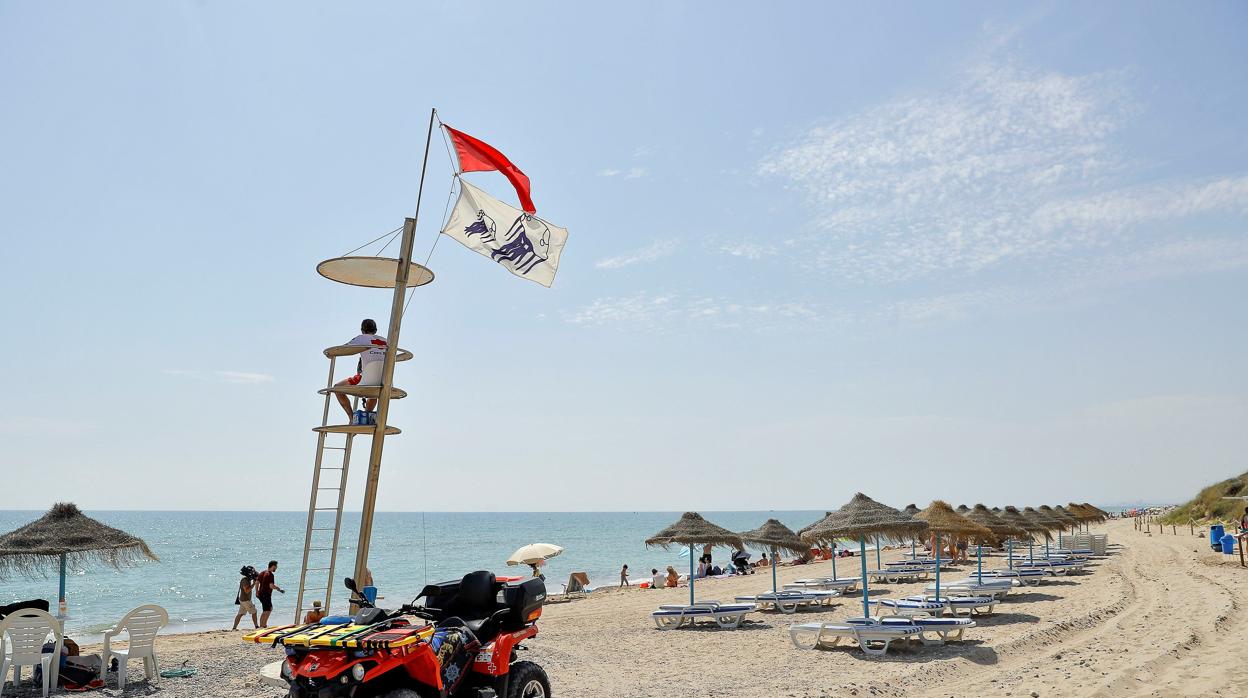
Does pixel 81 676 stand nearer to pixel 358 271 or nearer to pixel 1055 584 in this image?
pixel 358 271

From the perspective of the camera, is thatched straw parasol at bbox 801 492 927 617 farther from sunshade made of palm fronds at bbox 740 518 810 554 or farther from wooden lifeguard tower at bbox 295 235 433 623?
wooden lifeguard tower at bbox 295 235 433 623

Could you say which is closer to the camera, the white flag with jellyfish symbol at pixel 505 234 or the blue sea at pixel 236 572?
the white flag with jellyfish symbol at pixel 505 234

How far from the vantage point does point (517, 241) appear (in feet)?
25.3

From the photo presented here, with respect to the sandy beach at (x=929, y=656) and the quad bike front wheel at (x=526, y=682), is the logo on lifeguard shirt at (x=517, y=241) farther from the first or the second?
the sandy beach at (x=929, y=656)

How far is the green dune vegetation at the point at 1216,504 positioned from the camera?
41331 millimetres

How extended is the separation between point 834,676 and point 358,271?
6558mm

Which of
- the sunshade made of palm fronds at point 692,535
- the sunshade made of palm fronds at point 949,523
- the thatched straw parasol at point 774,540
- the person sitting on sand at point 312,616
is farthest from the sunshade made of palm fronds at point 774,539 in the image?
the person sitting on sand at point 312,616

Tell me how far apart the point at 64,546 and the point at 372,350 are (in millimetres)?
5549

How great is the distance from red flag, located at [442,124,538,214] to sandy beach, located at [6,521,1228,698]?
496 cm

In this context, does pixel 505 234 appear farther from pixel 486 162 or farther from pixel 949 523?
pixel 949 523

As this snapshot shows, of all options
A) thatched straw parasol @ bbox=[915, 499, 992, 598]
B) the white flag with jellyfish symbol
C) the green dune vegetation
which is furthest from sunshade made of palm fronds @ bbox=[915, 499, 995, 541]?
the green dune vegetation

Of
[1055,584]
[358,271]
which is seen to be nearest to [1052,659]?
[358,271]

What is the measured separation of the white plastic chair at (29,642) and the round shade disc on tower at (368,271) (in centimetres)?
462

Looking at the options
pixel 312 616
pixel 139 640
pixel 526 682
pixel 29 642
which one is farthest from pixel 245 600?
pixel 526 682
